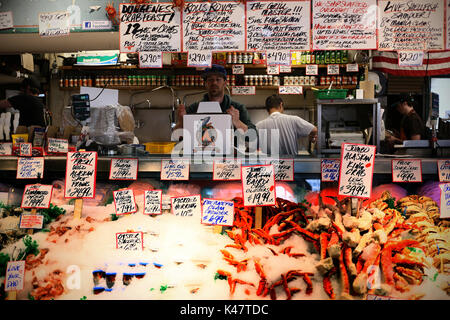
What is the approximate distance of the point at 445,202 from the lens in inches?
73.3

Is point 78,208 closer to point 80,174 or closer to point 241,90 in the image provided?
point 80,174

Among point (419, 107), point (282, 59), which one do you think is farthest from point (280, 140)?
point (419, 107)

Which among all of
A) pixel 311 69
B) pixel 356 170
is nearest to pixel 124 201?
pixel 356 170

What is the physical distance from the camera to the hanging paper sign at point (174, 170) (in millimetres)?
1995

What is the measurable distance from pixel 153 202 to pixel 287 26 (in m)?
1.28

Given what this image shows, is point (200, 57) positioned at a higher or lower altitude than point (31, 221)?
higher

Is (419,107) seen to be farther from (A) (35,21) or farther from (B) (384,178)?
(A) (35,21)

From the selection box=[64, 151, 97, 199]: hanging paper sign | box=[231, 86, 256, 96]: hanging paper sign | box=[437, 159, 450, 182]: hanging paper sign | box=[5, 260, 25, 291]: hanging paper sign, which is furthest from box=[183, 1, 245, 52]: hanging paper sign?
box=[231, 86, 256, 96]: hanging paper sign

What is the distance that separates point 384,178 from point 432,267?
55 centimetres

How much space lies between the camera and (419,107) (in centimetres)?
735

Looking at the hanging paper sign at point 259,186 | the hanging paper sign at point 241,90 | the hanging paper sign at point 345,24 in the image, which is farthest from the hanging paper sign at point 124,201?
the hanging paper sign at point 241,90

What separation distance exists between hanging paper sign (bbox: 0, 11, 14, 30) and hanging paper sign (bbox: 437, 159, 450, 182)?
269 centimetres

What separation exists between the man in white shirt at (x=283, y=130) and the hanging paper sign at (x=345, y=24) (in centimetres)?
176
